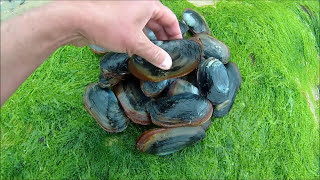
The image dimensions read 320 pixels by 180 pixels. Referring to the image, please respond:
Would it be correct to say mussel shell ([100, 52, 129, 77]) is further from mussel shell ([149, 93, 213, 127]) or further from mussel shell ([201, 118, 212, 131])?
mussel shell ([201, 118, 212, 131])

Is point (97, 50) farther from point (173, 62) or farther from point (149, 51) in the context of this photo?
point (149, 51)

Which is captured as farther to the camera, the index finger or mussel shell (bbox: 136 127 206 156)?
mussel shell (bbox: 136 127 206 156)

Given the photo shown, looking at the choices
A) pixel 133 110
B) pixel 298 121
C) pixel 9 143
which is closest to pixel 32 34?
pixel 133 110

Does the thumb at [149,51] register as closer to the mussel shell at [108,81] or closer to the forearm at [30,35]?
the forearm at [30,35]

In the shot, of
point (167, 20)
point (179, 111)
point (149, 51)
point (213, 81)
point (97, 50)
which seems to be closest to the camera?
point (149, 51)

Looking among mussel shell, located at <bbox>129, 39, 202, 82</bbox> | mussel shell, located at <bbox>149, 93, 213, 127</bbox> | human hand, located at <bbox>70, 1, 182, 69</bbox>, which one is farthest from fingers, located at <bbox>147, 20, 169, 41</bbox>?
mussel shell, located at <bbox>149, 93, 213, 127</bbox>

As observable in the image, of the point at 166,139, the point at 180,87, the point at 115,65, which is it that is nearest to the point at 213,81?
the point at 180,87

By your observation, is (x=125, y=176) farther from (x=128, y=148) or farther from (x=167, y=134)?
(x=167, y=134)
